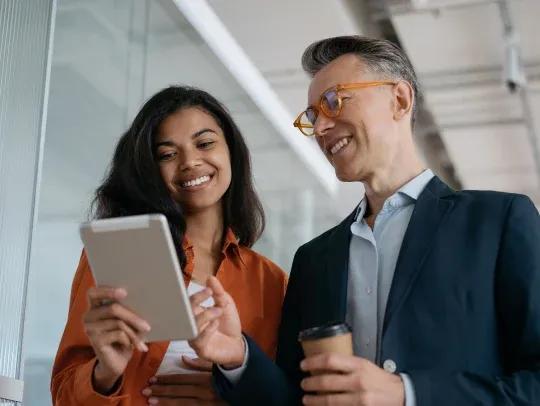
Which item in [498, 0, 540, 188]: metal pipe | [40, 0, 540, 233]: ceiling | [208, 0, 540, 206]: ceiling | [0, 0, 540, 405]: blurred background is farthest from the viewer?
[498, 0, 540, 188]: metal pipe

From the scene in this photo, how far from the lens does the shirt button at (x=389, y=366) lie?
4.61 ft

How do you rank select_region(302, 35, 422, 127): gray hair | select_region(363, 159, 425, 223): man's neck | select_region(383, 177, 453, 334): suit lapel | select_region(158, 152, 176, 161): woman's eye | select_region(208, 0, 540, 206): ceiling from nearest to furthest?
1. select_region(383, 177, 453, 334): suit lapel
2. select_region(363, 159, 425, 223): man's neck
3. select_region(302, 35, 422, 127): gray hair
4. select_region(158, 152, 176, 161): woman's eye
5. select_region(208, 0, 540, 206): ceiling

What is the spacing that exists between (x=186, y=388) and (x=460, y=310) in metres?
0.58

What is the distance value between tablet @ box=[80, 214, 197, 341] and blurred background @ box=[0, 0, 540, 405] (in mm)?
895

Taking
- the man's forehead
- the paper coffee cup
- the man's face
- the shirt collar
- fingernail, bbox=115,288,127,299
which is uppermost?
the man's forehead

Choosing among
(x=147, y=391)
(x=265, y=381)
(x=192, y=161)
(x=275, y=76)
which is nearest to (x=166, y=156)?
(x=192, y=161)

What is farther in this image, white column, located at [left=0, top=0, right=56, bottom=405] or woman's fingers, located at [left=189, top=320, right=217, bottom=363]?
white column, located at [left=0, top=0, right=56, bottom=405]

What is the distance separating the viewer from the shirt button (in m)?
1.41

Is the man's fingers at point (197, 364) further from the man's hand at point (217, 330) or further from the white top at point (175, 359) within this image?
the man's hand at point (217, 330)

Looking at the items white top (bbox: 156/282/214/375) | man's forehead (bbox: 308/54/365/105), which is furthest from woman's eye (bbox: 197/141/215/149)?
white top (bbox: 156/282/214/375)

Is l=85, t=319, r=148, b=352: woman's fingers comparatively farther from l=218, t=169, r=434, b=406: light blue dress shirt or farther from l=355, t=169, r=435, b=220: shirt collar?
l=355, t=169, r=435, b=220: shirt collar

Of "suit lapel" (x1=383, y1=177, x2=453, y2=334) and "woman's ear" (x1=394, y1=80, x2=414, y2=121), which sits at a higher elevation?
"woman's ear" (x1=394, y1=80, x2=414, y2=121)

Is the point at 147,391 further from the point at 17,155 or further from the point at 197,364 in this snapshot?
the point at 17,155

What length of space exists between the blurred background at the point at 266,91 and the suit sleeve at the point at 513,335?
3.95 feet
